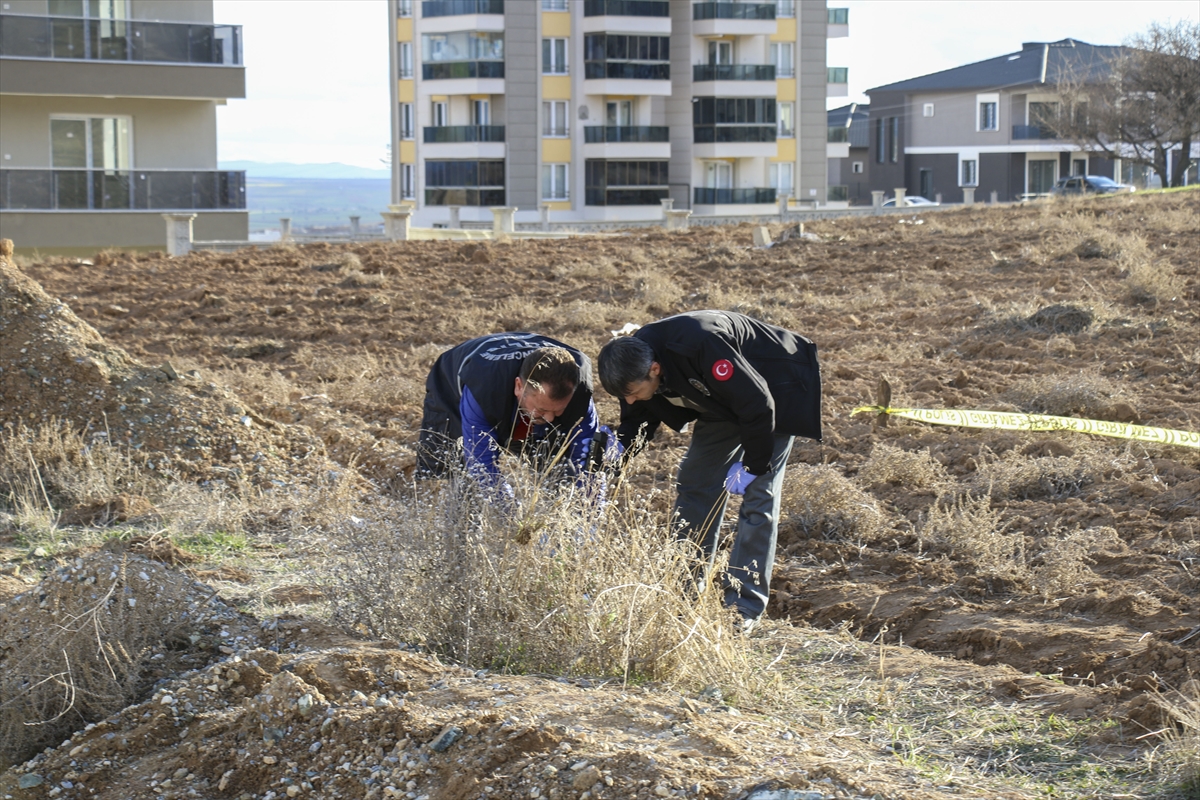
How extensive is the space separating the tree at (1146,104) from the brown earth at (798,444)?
83.0ft

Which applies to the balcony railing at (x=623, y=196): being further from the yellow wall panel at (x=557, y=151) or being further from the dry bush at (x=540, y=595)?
the dry bush at (x=540, y=595)

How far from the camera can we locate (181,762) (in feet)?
11.7

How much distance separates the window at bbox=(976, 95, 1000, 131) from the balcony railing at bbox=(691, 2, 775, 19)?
16.5 metres

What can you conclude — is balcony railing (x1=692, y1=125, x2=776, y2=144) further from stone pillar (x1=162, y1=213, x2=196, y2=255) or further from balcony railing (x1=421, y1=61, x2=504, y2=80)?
stone pillar (x1=162, y1=213, x2=196, y2=255)

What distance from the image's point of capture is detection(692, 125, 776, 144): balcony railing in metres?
49.1

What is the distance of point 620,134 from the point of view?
156ft

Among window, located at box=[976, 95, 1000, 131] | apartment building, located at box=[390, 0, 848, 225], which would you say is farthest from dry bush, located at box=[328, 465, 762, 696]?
window, located at box=[976, 95, 1000, 131]

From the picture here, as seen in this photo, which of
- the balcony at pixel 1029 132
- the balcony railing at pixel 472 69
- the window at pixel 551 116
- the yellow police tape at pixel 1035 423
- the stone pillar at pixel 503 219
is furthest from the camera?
the balcony at pixel 1029 132

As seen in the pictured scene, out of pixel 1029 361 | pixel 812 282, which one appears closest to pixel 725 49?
pixel 812 282

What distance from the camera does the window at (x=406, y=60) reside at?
164 ft

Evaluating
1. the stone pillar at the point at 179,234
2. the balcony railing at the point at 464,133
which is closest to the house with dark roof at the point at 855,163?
the balcony railing at the point at 464,133

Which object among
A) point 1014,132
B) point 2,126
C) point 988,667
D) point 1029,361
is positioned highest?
point 1014,132

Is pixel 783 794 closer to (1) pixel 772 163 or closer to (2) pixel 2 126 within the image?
(2) pixel 2 126

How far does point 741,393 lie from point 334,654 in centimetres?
175
